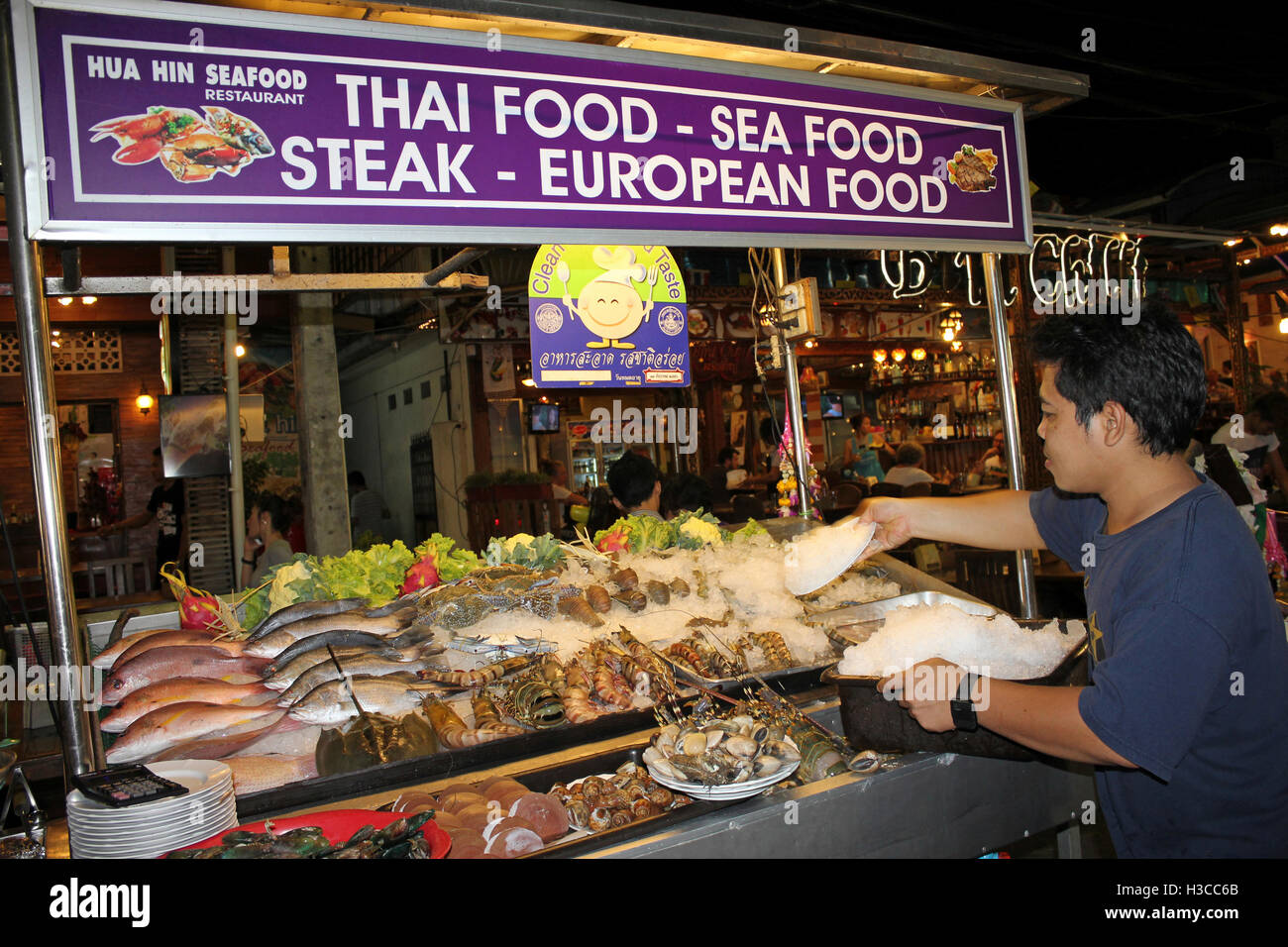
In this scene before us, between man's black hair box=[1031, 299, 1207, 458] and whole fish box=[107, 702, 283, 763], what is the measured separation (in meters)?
2.74

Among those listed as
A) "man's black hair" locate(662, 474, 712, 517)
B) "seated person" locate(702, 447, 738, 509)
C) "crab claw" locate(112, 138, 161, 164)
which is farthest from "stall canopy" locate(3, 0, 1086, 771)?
"seated person" locate(702, 447, 738, 509)

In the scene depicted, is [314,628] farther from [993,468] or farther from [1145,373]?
[993,468]

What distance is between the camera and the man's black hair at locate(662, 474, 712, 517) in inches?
276

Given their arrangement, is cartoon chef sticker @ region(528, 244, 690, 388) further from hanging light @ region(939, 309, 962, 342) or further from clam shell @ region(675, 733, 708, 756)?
hanging light @ region(939, 309, 962, 342)

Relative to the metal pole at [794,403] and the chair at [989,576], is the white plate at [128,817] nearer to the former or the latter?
the metal pole at [794,403]

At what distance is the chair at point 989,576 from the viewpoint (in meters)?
9.16

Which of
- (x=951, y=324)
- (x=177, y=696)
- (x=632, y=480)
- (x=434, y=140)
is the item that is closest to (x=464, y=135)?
(x=434, y=140)

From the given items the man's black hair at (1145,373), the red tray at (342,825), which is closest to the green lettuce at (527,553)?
the red tray at (342,825)

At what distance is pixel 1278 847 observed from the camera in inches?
74.9

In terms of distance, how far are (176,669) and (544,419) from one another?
1053 cm

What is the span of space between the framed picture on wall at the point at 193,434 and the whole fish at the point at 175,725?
593 cm

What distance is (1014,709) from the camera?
194 centimetres

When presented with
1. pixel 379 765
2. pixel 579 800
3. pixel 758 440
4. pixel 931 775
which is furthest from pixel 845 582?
pixel 758 440

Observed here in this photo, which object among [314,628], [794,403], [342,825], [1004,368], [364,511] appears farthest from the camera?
[364,511]
